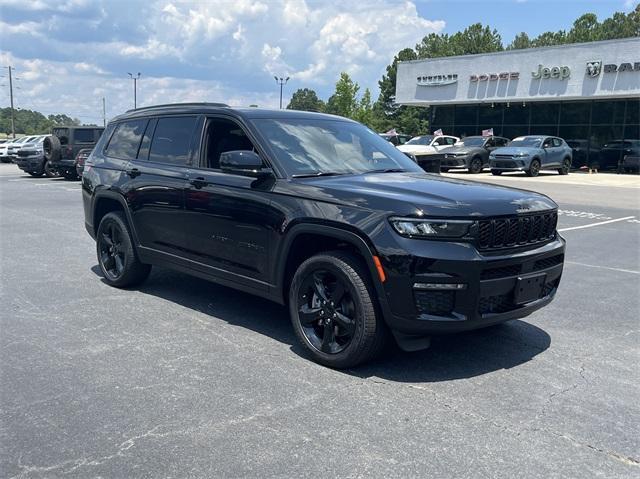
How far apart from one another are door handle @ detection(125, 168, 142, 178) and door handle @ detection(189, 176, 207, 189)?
95 centimetres

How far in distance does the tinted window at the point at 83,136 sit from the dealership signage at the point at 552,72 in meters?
23.2

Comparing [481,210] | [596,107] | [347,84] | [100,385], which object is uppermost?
[347,84]

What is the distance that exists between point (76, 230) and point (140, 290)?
4.84 meters

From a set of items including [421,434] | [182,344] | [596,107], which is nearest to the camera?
[421,434]

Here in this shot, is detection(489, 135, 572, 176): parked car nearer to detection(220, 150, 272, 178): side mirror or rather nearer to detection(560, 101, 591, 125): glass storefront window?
detection(560, 101, 591, 125): glass storefront window

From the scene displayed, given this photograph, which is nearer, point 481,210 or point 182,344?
point 481,210

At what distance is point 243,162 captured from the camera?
461 cm

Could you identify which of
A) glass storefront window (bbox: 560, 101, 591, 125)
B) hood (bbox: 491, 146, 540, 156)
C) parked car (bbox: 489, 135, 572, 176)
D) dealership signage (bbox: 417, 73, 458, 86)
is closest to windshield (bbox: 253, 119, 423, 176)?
parked car (bbox: 489, 135, 572, 176)

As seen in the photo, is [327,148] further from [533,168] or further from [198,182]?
[533,168]

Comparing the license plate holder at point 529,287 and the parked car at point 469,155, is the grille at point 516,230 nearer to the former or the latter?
the license plate holder at point 529,287

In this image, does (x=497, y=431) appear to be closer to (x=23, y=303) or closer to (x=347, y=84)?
(x=23, y=303)

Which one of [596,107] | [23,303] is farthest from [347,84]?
[23,303]

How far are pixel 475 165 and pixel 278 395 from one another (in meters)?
24.9

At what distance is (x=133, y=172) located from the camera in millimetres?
6078
